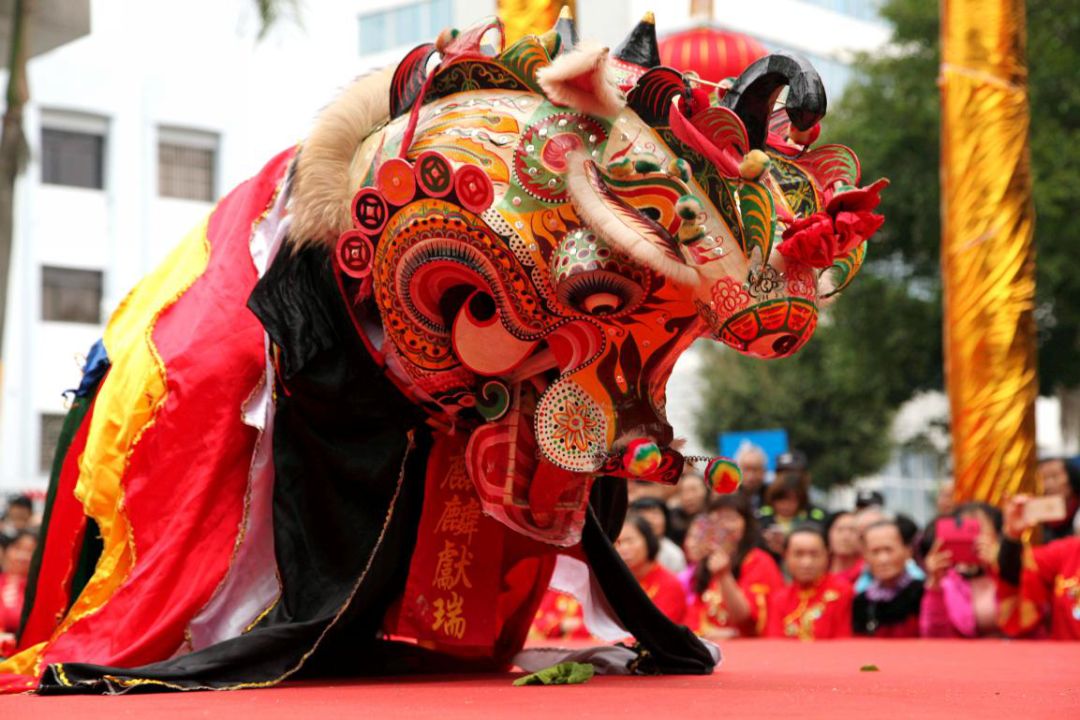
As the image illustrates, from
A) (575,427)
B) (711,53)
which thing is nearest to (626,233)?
(575,427)

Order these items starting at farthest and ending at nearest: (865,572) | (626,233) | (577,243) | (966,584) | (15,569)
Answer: (15,569) → (865,572) → (966,584) → (577,243) → (626,233)

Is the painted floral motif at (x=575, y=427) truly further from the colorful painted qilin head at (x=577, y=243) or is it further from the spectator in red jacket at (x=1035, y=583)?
the spectator in red jacket at (x=1035, y=583)

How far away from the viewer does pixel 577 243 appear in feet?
14.5

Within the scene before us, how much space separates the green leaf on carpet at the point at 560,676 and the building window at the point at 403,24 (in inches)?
1143

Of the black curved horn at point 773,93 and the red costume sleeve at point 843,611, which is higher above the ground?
the black curved horn at point 773,93

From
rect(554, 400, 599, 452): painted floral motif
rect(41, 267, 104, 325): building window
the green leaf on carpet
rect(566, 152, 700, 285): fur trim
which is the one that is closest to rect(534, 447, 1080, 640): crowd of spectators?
the green leaf on carpet

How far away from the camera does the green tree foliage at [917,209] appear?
Result: 1881 cm

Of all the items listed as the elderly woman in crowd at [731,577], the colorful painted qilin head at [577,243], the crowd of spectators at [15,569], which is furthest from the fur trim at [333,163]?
the elderly woman in crowd at [731,577]

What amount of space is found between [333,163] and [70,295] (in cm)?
2040

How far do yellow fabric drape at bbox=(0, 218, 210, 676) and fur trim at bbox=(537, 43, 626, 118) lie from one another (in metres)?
1.54

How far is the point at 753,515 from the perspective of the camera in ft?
29.7

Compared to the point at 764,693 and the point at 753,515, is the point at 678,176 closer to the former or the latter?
the point at 764,693

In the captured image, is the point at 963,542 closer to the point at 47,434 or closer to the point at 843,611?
the point at 843,611

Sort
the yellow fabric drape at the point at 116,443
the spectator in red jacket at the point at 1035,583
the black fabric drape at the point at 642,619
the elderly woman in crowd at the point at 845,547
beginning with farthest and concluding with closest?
the elderly woman in crowd at the point at 845,547
the spectator in red jacket at the point at 1035,583
the black fabric drape at the point at 642,619
the yellow fabric drape at the point at 116,443
